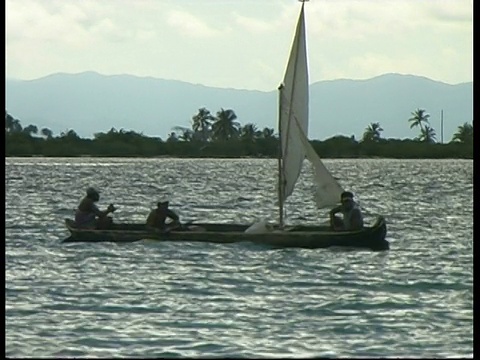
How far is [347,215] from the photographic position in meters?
28.1

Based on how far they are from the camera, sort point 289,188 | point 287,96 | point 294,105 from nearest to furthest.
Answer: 1. point 287,96
2. point 294,105
3. point 289,188

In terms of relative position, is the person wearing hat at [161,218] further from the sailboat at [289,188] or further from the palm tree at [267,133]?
the palm tree at [267,133]

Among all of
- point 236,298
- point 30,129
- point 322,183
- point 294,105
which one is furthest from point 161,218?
point 30,129

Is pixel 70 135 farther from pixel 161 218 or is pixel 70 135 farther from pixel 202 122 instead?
pixel 161 218

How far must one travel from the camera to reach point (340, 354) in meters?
15.7

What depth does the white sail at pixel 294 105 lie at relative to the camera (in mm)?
29625

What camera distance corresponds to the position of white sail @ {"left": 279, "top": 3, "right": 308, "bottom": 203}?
29.6 meters

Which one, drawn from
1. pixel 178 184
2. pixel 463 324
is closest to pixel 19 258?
pixel 463 324

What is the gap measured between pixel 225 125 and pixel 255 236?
468ft

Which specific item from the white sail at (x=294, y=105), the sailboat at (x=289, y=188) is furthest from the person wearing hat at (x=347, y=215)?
the white sail at (x=294, y=105)

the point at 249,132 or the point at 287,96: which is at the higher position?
the point at 249,132

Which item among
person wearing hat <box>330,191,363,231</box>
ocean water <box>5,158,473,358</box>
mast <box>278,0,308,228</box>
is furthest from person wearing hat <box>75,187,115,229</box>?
person wearing hat <box>330,191,363,231</box>

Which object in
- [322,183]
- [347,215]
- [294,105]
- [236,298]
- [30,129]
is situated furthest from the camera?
[30,129]
